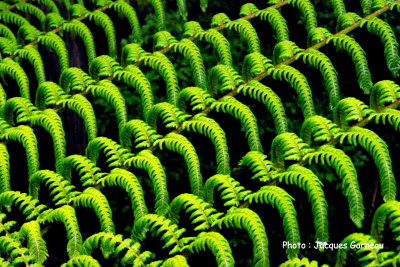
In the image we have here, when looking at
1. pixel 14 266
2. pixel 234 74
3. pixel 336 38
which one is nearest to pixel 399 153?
pixel 336 38

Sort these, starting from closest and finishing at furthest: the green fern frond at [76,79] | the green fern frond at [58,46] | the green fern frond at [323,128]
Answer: the green fern frond at [323,128] < the green fern frond at [76,79] < the green fern frond at [58,46]

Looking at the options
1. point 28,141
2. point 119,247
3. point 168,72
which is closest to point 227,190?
point 119,247

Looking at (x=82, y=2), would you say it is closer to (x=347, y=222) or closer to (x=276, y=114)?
(x=276, y=114)

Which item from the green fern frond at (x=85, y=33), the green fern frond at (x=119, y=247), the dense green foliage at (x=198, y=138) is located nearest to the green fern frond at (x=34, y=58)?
the dense green foliage at (x=198, y=138)

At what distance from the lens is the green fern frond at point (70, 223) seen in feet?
6.02

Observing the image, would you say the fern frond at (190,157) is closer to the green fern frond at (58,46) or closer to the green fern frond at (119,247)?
the green fern frond at (119,247)

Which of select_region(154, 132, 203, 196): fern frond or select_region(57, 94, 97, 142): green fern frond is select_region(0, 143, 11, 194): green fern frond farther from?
select_region(154, 132, 203, 196): fern frond

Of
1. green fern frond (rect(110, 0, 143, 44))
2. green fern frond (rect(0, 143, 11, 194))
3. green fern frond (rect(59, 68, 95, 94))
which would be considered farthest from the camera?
green fern frond (rect(110, 0, 143, 44))

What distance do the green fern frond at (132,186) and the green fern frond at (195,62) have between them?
59cm

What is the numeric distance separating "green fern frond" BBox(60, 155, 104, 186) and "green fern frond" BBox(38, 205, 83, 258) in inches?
6.2

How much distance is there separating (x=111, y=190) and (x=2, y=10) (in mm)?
1275

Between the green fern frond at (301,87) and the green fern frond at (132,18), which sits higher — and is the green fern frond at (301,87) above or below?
below

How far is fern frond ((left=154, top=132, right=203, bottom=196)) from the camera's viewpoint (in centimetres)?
194

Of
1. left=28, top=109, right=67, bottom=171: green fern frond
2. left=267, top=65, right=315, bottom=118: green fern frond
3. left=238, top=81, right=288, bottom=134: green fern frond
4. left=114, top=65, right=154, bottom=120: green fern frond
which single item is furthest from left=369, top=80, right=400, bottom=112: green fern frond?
left=28, top=109, right=67, bottom=171: green fern frond
